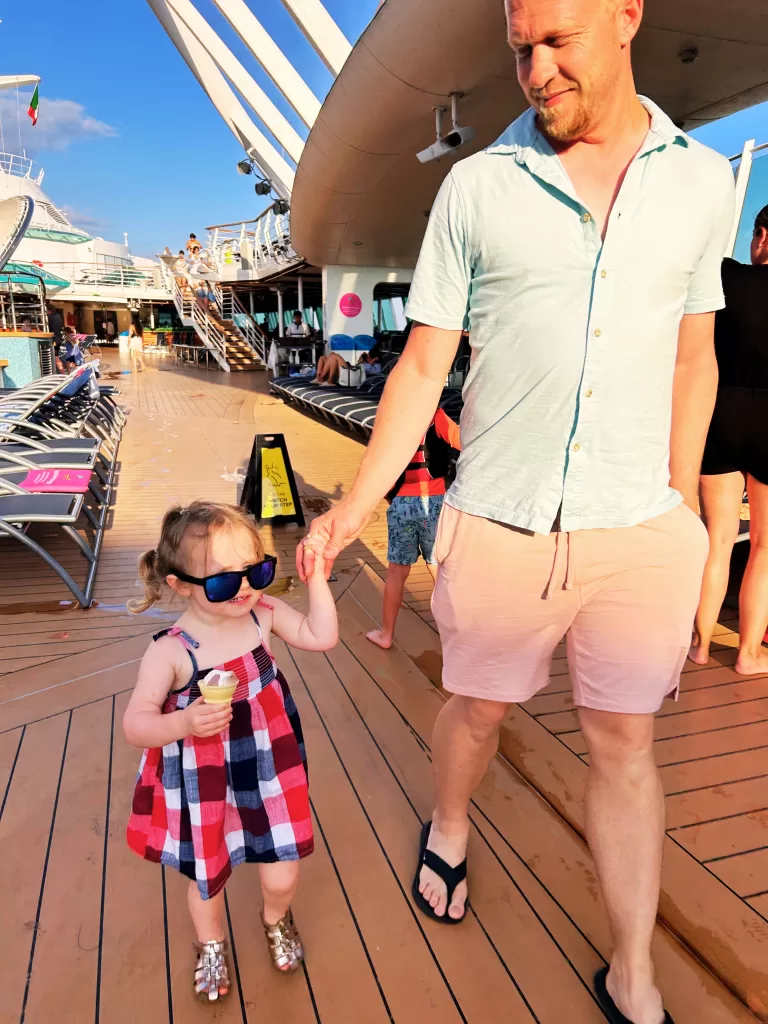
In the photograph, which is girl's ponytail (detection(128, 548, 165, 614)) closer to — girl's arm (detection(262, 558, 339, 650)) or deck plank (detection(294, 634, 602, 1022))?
girl's arm (detection(262, 558, 339, 650))

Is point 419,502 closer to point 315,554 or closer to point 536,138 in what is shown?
point 315,554

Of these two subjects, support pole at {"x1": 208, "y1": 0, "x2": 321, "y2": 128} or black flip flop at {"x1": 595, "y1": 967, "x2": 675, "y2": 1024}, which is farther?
support pole at {"x1": 208, "y1": 0, "x2": 321, "y2": 128}

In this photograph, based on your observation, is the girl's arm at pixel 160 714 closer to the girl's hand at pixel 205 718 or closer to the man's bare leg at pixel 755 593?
the girl's hand at pixel 205 718

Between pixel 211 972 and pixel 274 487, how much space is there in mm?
3961

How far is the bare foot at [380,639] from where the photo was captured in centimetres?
312

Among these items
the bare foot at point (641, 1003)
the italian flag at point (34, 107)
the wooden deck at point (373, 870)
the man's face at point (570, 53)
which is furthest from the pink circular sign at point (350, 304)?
the italian flag at point (34, 107)

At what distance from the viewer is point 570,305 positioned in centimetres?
118

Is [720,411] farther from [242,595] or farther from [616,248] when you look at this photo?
[242,595]

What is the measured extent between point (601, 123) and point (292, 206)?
40.1 ft

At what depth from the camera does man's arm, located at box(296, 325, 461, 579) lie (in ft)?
4.44

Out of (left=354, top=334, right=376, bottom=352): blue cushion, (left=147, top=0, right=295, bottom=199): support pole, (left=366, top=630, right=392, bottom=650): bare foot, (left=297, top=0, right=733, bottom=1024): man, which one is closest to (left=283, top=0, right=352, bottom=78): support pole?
(left=354, top=334, right=376, bottom=352): blue cushion

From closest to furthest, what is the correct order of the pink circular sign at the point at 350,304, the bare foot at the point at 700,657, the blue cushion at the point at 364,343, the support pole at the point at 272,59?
the bare foot at the point at 700,657
the support pole at the point at 272,59
the blue cushion at the point at 364,343
the pink circular sign at the point at 350,304

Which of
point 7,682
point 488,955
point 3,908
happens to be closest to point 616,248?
point 488,955

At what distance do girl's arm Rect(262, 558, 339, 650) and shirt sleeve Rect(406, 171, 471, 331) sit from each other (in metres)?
0.54
